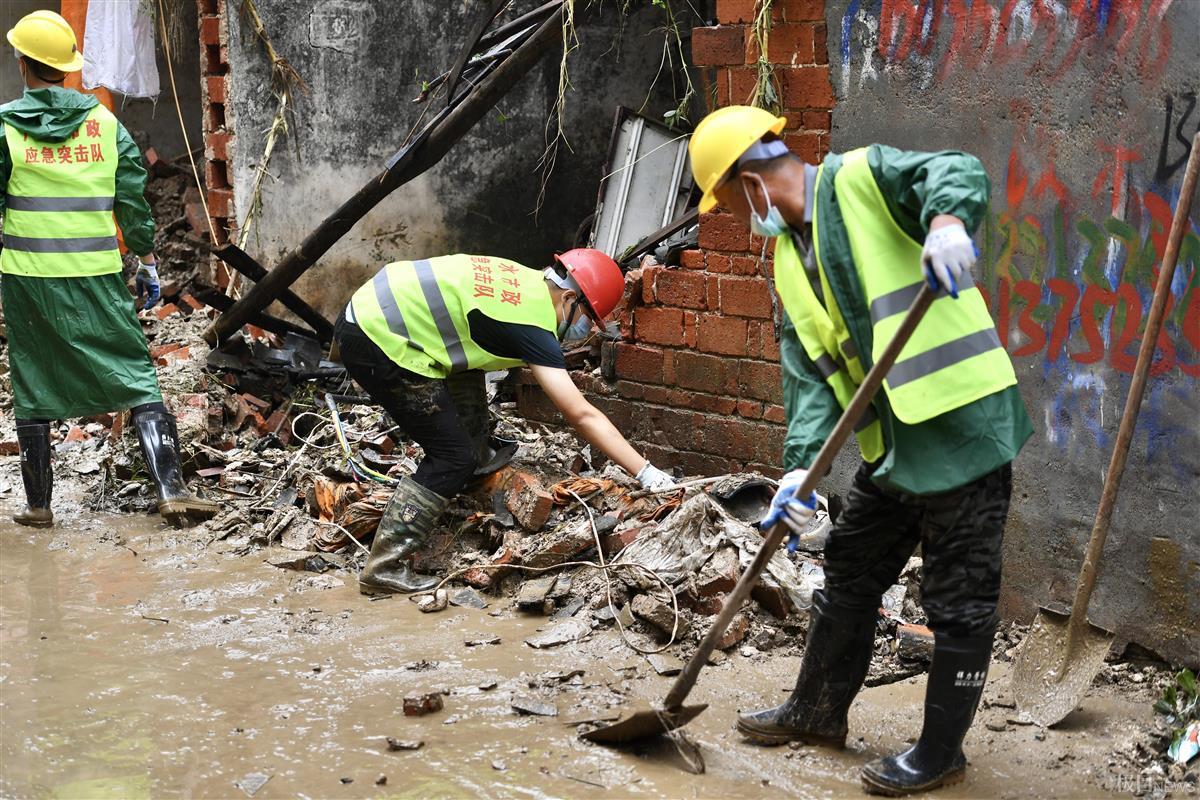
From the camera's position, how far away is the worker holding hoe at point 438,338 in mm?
4742

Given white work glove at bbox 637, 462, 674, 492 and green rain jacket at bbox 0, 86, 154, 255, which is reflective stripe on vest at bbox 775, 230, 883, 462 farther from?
green rain jacket at bbox 0, 86, 154, 255

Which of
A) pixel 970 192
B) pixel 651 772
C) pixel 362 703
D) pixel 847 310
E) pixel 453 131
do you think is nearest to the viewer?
pixel 970 192

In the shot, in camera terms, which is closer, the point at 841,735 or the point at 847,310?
the point at 847,310

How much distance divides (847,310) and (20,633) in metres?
3.12

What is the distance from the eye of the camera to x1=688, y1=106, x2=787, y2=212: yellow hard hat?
328 cm

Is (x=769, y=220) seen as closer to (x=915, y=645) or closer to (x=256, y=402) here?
(x=915, y=645)

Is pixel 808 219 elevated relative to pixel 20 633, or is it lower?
elevated

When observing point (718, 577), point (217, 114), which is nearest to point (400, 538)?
point (718, 577)

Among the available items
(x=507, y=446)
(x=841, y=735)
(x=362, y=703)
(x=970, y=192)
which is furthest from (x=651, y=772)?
(x=507, y=446)

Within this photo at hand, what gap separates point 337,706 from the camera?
3834mm

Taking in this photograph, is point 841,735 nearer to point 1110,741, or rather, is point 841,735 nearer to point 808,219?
point 1110,741

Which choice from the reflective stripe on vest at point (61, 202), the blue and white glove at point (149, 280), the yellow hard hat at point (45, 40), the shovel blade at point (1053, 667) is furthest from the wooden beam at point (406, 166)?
the shovel blade at point (1053, 667)

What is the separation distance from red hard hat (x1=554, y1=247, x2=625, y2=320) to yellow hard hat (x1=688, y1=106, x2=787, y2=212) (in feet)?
4.93

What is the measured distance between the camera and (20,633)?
4410 mm
